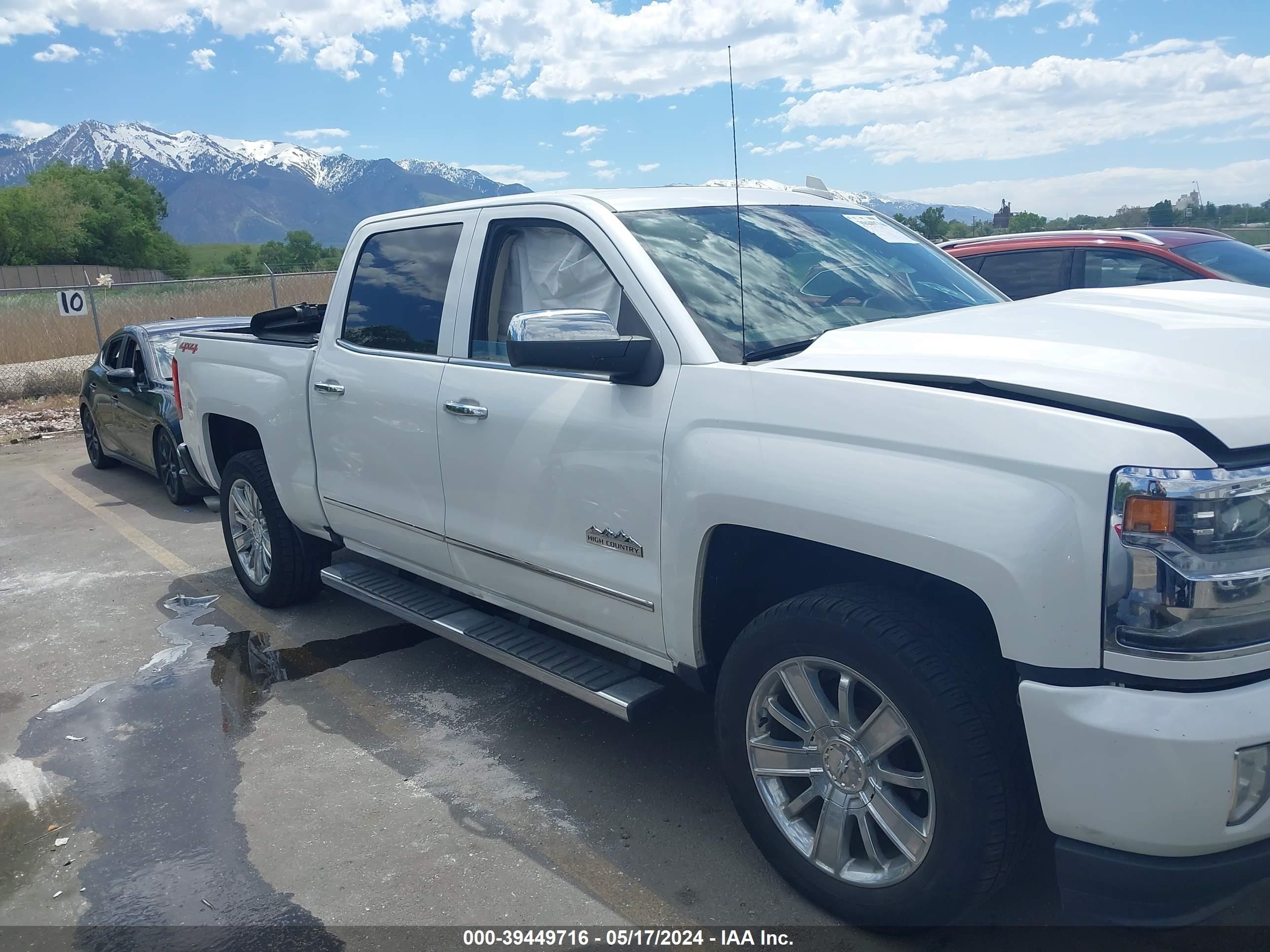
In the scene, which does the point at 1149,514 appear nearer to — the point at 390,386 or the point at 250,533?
the point at 390,386

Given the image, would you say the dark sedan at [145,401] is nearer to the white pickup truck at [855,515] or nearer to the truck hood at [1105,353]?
the white pickup truck at [855,515]

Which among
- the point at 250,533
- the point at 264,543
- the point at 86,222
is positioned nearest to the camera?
the point at 264,543

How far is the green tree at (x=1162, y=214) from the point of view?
453 inches

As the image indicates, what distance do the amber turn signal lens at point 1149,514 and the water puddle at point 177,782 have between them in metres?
2.37

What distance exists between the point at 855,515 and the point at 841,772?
0.73 metres

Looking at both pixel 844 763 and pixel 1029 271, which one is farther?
→ pixel 1029 271

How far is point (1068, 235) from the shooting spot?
7.77m

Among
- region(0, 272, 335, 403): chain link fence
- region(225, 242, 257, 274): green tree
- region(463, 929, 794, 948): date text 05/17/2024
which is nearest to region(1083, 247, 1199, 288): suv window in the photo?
region(463, 929, 794, 948): date text 05/17/2024

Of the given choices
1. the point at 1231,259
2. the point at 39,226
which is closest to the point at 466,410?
the point at 1231,259

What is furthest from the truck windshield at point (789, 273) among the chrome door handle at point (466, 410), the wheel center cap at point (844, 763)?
the wheel center cap at point (844, 763)

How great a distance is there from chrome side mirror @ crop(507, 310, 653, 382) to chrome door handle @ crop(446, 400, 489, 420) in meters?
0.55

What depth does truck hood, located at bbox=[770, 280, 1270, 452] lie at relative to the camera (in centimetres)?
224

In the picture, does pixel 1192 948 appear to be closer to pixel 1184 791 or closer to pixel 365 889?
pixel 1184 791

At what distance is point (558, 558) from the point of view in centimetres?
351
